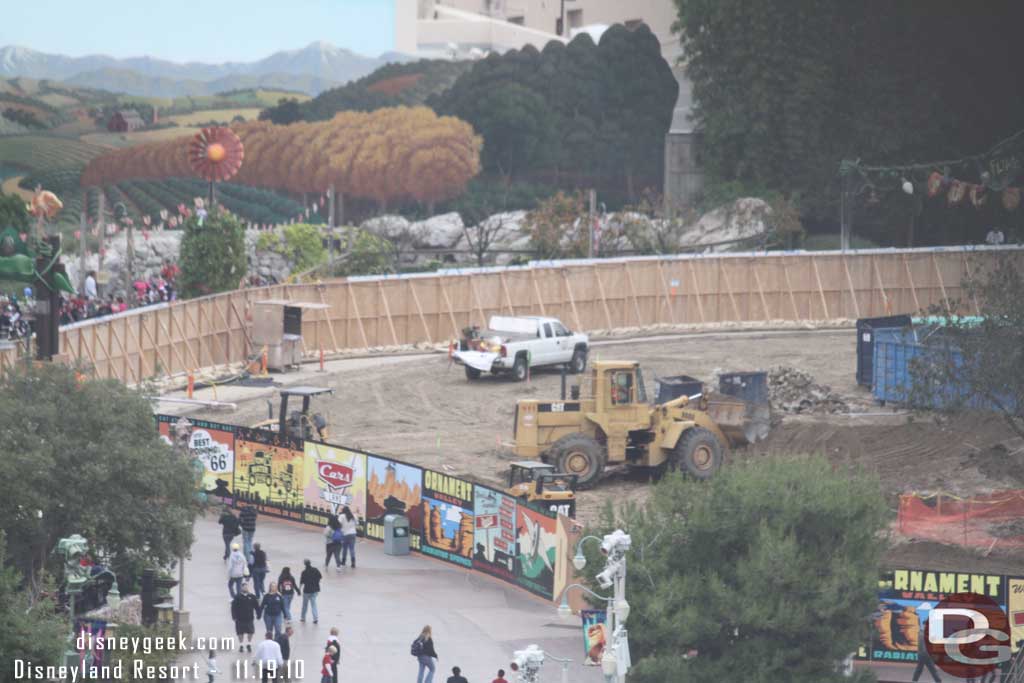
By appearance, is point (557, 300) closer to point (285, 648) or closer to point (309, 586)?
point (309, 586)

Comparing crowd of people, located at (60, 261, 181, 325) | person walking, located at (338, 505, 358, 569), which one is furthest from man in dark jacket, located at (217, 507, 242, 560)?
crowd of people, located at (60, 261, 181, 325)

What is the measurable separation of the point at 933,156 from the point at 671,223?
645 inches

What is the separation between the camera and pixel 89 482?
3012cm

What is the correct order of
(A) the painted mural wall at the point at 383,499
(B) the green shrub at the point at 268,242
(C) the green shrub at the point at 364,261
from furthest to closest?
(B) the green shrub at the point at 268,242 → (C) the green shrub at the point at 364,261 → (A) the painted mural wall at the point at 383,499

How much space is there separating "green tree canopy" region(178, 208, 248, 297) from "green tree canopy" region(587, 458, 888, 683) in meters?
34.9

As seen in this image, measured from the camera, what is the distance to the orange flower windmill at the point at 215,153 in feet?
204

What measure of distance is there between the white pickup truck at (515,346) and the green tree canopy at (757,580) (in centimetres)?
2775

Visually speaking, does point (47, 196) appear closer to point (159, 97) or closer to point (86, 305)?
point (86, 305)

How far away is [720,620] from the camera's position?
24984 mm

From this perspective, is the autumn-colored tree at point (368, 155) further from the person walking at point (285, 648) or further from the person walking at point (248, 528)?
the person walking at point (285, 648)

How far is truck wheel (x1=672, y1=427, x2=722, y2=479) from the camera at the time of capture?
4041 cm

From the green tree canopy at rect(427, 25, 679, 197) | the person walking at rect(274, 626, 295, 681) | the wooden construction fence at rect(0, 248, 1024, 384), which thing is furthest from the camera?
the green tree canopy at rect(427, 25, 679, 197)

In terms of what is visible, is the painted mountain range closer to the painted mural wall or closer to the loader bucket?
the painted mural wall

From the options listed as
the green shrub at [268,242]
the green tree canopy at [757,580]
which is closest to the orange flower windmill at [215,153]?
the green shrub at [268,242]
